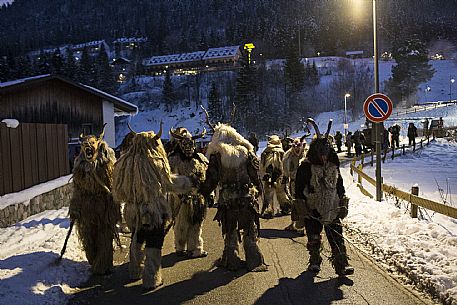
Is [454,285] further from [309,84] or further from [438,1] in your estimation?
[438,1]

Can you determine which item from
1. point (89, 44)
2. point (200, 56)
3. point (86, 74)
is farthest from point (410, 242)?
point (89, 44)

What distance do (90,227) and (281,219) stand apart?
563cm

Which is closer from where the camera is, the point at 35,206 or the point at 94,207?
the point at 94,207

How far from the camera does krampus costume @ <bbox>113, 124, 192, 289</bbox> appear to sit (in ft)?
20.7

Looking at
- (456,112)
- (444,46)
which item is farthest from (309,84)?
(444,46)

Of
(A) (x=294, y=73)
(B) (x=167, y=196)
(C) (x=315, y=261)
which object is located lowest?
(C) (x=315, y=261)

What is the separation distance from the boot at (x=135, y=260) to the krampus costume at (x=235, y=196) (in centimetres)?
127

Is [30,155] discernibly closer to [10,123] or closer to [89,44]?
[10,123]

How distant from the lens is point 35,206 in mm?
10648

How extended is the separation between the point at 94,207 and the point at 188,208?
1.82m

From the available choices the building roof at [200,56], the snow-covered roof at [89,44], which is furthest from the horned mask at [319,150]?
the snow-covered roof at [89,44]

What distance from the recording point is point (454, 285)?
5.56m

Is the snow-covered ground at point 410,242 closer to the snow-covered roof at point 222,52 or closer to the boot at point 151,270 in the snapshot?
the boot at point 151,270

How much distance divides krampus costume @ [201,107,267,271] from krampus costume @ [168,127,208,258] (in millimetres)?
830
